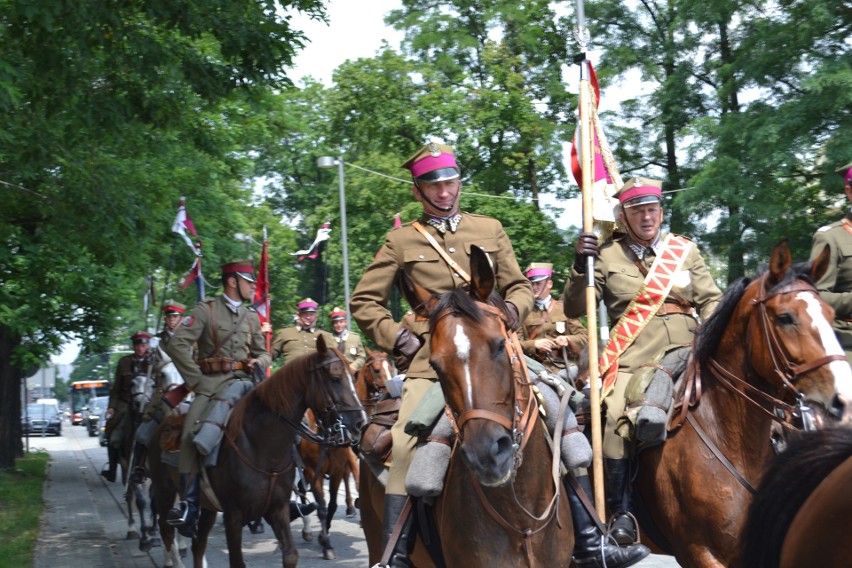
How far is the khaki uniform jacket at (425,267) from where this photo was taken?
21.1 ft

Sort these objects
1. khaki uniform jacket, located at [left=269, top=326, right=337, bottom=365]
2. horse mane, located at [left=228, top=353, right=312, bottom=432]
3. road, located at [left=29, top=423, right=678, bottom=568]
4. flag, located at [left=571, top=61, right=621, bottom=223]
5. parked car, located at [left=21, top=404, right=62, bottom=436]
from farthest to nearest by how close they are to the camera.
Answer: parked car, located at [left=21, top=404, right=62, bottom=436]
khaki uniform jacket, located at [left=269, top=326, right=337, bottom=365]
road, located at [left=29, top=423, right=678, bottom=568]
horse mane, located at [left=228, top=353, right=312, bottom=432]
flag, located at [left=571, top=61, right=621, bottom=223]

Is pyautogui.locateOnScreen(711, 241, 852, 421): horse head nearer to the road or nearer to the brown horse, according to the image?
the brown horse

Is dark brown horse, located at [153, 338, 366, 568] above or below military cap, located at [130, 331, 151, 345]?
below

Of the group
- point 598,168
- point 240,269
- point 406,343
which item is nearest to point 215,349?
point 240,269

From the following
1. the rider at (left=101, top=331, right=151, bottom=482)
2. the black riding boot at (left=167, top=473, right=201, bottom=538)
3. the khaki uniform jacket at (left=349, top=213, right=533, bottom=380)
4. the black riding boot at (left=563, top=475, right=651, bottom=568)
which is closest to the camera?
the black riding boot at (left=563, top=475, right=651, bottom=568)

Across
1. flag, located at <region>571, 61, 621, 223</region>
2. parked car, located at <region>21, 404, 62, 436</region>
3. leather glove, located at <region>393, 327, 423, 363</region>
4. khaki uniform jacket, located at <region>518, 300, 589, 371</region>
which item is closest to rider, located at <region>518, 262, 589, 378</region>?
khaki uniform jacket, located at <region>518, 300, 589, 371</region>

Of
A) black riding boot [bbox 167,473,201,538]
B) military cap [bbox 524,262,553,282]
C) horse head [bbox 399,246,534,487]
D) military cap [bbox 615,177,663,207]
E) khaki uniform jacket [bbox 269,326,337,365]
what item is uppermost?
military cap [bbox 524,262,553,282]

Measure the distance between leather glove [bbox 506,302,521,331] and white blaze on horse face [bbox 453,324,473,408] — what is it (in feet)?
1.70

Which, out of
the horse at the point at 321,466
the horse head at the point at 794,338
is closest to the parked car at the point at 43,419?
the horse at the point at 321,466

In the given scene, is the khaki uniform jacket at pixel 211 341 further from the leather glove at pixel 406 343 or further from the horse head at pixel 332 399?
the leather glove at pixel 406 343

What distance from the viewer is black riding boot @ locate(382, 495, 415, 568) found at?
19.9ft

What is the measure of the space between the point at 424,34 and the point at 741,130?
682 inches

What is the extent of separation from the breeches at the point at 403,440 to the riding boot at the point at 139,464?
9809 mm

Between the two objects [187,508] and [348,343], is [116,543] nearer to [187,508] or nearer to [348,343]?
[348,343]
